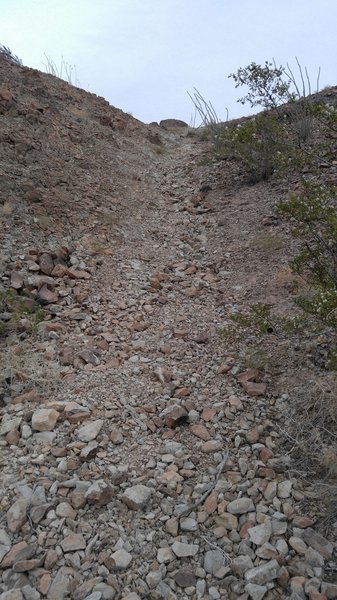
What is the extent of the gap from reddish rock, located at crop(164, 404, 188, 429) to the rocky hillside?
0.01m

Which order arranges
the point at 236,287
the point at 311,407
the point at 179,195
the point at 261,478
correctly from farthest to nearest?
1. the point at 179,195
2. the point at 236,287
3. the point at 311,407
4. the point at 261,478

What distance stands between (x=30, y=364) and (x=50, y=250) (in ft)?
5.63

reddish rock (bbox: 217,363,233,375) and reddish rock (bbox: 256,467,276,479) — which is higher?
reddish rock (bbox: 217,363,233,375)

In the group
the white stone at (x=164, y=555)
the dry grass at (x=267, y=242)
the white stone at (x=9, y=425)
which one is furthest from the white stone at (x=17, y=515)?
the dry grass at (x=267, y=242)

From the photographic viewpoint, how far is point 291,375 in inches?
128

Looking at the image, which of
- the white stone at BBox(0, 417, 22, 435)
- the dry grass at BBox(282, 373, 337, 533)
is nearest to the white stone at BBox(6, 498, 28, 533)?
the white stone at BBox(0, 417, 22, 435)

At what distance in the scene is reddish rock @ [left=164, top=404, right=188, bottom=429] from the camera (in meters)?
2.98

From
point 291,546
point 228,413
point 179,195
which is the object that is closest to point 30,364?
point 228,413

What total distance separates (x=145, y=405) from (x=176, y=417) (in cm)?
26

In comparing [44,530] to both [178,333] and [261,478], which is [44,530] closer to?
[261,478]

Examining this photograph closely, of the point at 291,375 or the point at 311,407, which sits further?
the point at 291,375

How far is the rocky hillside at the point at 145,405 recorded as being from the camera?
222cm

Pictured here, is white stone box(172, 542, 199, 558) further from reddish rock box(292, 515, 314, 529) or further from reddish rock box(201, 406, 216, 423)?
reddish rock box(201, 406, 216, 423)

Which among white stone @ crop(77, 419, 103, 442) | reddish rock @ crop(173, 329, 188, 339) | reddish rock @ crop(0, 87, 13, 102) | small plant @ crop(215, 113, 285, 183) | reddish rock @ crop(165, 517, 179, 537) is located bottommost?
reddish rock @ crop(165, 517, 179, 537)
